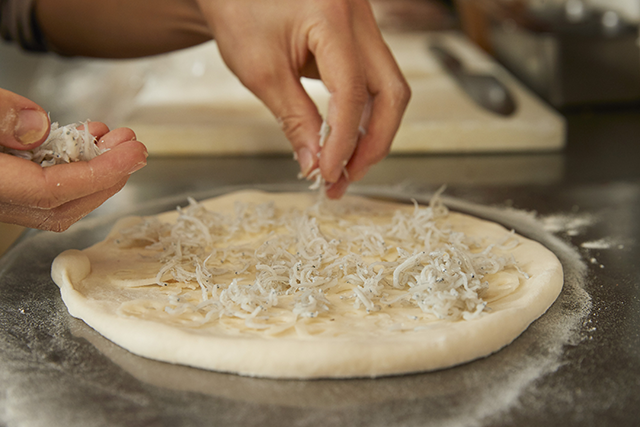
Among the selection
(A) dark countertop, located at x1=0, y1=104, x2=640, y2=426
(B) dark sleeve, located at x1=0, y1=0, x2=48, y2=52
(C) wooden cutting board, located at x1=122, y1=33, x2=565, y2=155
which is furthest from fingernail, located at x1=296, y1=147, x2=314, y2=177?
(B) dark sleeve, located at x1=0, y1=0, x2=48, y2=52

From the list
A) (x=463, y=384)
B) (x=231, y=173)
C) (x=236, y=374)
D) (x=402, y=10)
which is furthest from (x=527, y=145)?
(x=402, y=10)

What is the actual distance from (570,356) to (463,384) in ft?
0.81

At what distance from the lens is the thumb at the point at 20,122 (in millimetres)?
1016

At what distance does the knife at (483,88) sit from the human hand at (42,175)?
1.93m

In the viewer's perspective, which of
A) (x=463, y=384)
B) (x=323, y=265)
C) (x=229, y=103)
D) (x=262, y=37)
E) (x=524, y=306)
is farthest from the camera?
(x=229, y=103)

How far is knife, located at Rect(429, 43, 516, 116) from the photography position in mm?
2625

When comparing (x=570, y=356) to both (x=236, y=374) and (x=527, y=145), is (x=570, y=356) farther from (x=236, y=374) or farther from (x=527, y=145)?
(x=527, y=145)

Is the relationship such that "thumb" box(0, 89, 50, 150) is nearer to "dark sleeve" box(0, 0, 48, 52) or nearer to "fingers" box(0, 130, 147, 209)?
"fingers" box(0, 130, 147, 209)

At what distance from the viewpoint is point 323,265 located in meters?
1.39

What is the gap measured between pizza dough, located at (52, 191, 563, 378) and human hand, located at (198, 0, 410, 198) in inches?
8.4

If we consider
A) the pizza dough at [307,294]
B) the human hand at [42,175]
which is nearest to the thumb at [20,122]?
the human hand at [42,175]

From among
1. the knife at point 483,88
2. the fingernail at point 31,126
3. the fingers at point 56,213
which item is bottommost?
the knife at point 483,88

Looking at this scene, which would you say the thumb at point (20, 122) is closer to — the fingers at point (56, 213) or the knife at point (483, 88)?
the fingers at point (56, 213)

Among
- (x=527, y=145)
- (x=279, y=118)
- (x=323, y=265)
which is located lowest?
(x=527, y=145)
